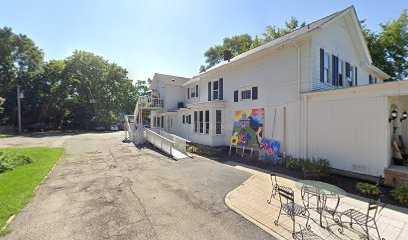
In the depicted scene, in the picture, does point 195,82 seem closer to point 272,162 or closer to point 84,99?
point 272,162

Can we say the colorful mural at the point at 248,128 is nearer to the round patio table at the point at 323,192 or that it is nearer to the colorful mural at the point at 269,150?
the colorful mural at the point at 269,150

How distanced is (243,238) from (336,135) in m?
7.17

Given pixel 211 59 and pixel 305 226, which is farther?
pixel 211 59

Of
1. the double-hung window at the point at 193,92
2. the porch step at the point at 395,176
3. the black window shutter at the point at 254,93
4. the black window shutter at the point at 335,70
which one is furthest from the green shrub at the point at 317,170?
the double-hung window at the point at 193,92

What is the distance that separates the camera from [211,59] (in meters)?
40.7

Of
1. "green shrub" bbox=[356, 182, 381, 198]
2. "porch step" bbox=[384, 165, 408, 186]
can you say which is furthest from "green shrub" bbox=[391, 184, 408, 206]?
"porch step" bbox=[384, 165, 408, 186]

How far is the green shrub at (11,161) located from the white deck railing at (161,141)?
7.66m

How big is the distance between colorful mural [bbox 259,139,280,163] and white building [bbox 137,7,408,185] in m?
0.59

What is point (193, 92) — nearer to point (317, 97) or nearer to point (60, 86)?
point (317, 97)

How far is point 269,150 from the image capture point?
11.0m

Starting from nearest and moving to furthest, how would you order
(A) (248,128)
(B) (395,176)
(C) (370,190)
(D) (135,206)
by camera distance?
(D) (135,206)
(C) (370,190)
(B) (395,176)
(A) (248,128)

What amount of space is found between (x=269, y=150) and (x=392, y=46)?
2207cm

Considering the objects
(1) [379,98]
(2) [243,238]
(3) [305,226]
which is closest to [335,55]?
(1) [379,98]

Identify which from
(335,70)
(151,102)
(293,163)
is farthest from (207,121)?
(335,70)
